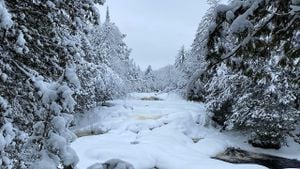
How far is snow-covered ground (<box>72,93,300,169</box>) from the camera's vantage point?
Result: 1405 centimetres

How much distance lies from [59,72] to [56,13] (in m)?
0.82

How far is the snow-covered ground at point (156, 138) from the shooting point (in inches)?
553

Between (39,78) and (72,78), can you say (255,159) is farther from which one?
(72,78)

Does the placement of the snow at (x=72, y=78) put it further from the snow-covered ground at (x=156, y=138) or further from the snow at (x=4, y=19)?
the snow-covered ground at (x=156, y=138)

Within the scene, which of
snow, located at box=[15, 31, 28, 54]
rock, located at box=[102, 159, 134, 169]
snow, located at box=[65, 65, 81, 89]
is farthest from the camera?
rock, located at box=[102, 159, 134, 169]

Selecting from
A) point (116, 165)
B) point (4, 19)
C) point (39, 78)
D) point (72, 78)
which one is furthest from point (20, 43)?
point (116, 165)

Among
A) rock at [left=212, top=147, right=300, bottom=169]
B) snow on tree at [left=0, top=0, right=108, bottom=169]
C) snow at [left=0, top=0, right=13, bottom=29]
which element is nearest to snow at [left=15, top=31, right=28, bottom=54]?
snow on tree at [left=0, top=0, right=108, bottom=169]

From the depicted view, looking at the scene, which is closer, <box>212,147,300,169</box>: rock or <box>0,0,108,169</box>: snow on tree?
<box>0,0,108,169</box>: snow on tree

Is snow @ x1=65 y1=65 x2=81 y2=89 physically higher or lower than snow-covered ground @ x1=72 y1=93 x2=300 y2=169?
higher

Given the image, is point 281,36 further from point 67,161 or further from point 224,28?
point 67,161

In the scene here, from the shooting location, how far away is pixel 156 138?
18516 millimetres

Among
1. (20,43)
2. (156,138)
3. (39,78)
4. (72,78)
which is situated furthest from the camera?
(156,138)

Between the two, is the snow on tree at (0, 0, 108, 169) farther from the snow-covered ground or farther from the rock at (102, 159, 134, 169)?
the snow-covered ground

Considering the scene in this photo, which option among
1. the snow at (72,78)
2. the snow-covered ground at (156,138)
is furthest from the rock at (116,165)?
the snow-covered ground at (156,138)
